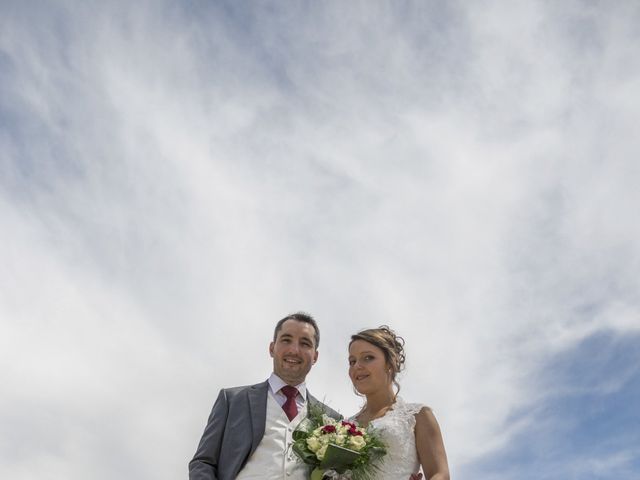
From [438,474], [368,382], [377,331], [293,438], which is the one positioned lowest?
[438,474]

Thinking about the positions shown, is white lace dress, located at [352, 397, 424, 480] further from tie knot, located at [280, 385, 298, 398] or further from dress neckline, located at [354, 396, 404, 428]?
tie knot, located at [280, 385, 298, 398]

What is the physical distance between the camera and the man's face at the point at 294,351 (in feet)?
29.3

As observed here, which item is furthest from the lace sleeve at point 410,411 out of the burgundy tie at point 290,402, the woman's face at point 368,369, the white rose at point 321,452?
the burgundy tie at point 290,402

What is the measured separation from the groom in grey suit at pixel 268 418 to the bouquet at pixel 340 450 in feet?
1.45

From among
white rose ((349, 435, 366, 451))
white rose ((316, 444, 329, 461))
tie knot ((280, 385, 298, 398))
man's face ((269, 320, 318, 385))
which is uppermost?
man's face ((269, 320, 318, 385))

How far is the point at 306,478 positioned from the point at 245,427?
40.7 inches

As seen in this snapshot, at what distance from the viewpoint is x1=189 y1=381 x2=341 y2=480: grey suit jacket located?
8.12m

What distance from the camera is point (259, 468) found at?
26.4 feet

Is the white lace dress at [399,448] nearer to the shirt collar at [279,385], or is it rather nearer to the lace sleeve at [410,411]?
the lace sleeve at [410,411]

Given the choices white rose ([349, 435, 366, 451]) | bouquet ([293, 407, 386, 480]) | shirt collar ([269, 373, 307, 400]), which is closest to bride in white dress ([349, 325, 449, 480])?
bouquet ([293, 407, 386, 480])

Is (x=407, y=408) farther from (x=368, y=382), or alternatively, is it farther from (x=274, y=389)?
(x=274, y=389)

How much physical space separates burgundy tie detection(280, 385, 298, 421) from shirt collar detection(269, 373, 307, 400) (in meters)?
0.05

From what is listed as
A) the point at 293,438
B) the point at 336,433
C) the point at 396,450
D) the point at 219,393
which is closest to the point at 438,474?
the point at 396,450

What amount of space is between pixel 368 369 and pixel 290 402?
1.15 meters
